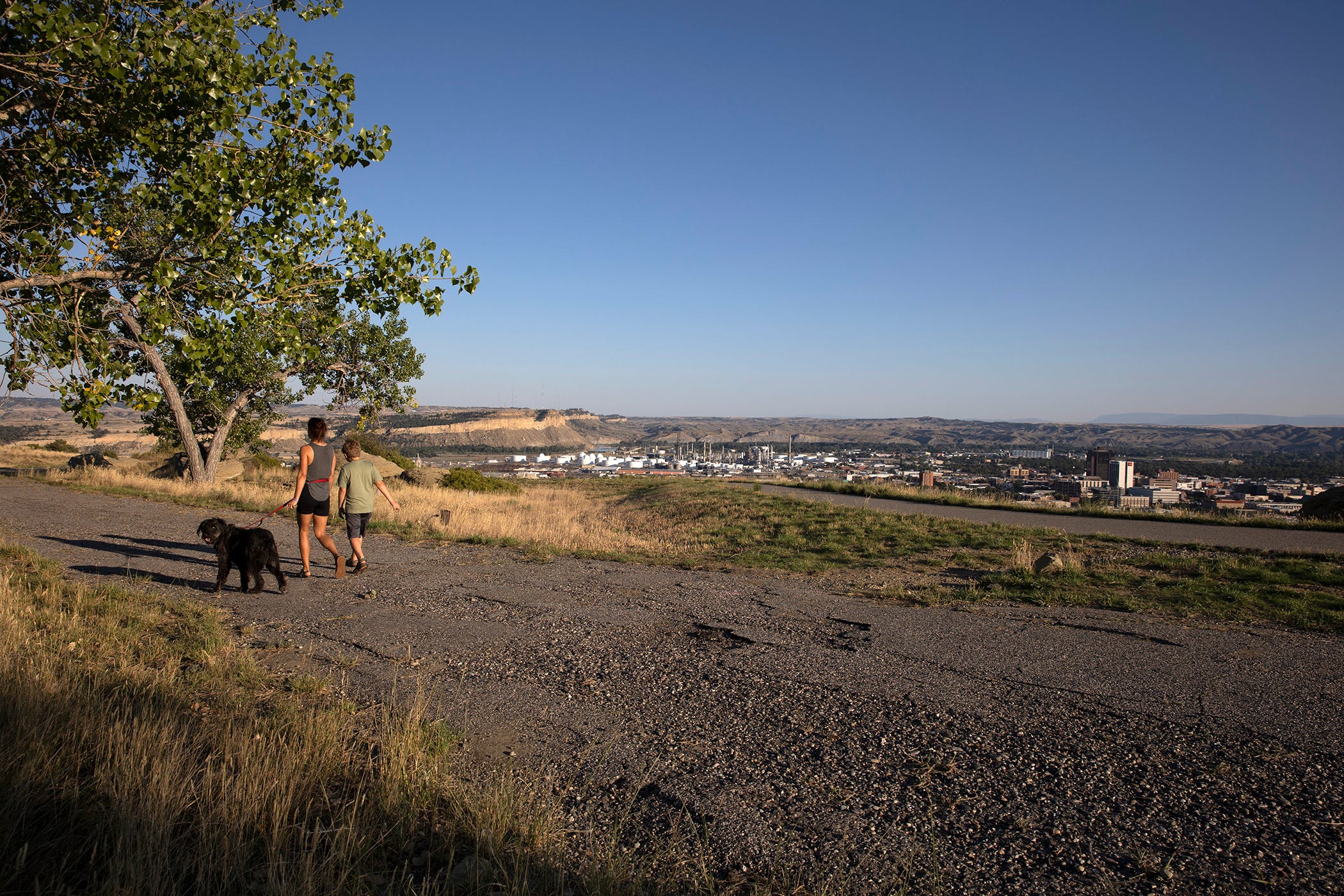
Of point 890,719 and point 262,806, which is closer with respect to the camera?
point 262,806

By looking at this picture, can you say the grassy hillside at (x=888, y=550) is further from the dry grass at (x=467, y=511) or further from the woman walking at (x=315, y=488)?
the woman walking at (x=315, y=488)

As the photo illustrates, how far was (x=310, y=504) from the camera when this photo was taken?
8.73 m

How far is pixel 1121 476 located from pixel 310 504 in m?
29.9

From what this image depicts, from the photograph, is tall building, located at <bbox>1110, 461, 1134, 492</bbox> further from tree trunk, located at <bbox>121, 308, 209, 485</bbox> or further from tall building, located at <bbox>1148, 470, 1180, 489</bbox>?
tree trunk, located at <bbox>121, 308, 209, 485</bbox>

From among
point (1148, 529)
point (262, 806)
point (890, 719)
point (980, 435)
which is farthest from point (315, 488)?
point (980, 435)

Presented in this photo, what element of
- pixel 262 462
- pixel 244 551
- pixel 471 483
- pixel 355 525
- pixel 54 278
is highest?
pixel 54 278

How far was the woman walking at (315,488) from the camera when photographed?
340 inches

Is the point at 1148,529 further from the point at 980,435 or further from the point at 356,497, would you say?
the point at 980,435

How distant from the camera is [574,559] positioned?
11.5 m

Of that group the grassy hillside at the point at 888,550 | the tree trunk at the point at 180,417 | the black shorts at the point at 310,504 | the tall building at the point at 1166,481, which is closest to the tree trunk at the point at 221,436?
the tree trunk at the point at 180,417

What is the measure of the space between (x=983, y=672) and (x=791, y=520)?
10.9 metres

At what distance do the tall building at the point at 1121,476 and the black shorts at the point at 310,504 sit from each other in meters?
28.7

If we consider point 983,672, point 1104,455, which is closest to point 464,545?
point 983,672

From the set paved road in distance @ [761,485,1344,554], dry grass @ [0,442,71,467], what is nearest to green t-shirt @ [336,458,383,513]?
paved road in distance @ [761,485,1344,554]
